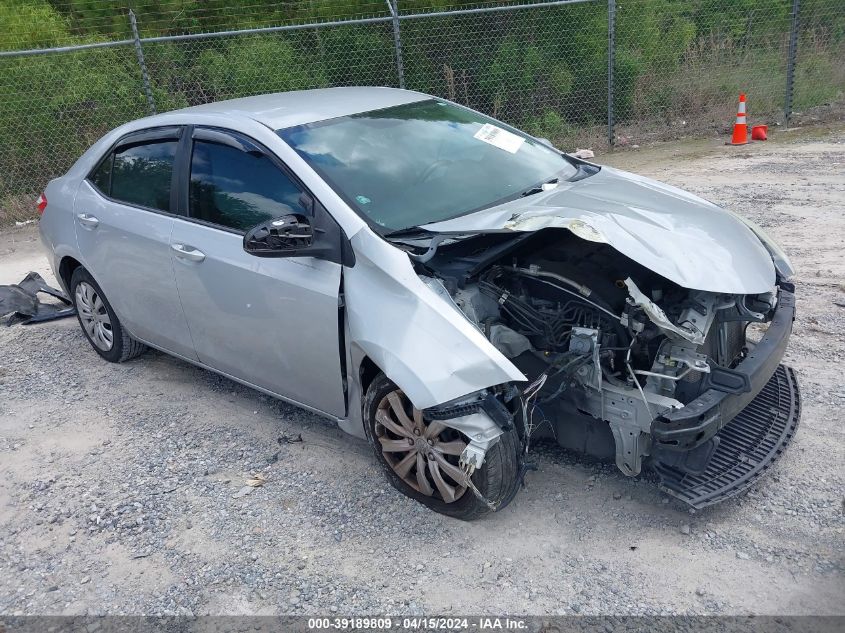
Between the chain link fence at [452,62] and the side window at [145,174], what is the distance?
18.8 ft

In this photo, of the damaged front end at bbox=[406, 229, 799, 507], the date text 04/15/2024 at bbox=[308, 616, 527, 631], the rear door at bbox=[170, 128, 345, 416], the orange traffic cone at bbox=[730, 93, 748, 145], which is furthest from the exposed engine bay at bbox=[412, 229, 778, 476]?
the orange traffic cone at bbox=[730, 93, 748, 145]

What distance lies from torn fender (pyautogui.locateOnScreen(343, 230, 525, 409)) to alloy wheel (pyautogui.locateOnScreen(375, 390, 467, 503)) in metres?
0.25

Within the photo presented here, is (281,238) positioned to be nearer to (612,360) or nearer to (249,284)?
Result: (249,284)

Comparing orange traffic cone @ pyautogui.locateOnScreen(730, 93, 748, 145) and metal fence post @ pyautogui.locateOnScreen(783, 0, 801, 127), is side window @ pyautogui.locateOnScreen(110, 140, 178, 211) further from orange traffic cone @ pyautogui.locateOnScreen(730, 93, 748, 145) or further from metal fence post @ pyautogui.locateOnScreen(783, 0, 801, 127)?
metal fence post @ pyautogui.locateOnScreen(783, 0, 801, 127)

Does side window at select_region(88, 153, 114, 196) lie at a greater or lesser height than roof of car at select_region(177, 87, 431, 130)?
lesser

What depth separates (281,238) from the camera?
3480 mm

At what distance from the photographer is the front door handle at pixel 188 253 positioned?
4.13 m

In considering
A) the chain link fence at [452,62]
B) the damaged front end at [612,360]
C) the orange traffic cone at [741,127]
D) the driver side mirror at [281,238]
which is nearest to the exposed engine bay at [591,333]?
the damaged front end at [612,360]

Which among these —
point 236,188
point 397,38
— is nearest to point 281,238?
point 236,188

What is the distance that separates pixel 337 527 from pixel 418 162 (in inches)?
74.3

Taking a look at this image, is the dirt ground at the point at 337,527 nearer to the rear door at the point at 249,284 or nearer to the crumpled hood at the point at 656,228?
the rear door at the point at 249,284

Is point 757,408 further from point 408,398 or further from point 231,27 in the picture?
point 231,27

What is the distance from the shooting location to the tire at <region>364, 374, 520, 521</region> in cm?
327

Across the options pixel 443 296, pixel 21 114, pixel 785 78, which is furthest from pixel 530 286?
pixel 785 78
